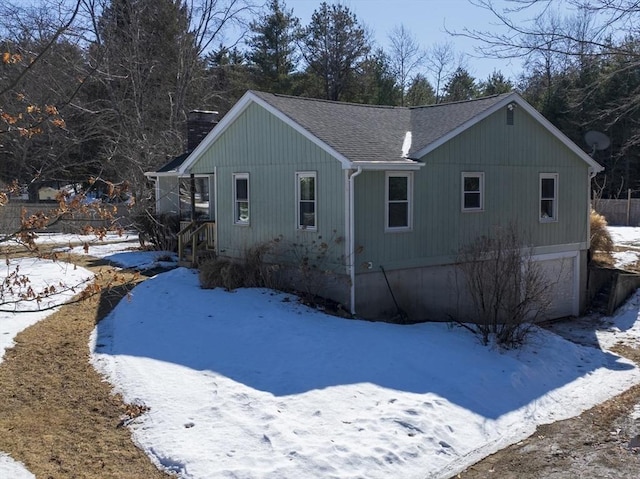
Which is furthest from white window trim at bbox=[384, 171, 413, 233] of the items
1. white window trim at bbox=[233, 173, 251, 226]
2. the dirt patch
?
the dirt patch

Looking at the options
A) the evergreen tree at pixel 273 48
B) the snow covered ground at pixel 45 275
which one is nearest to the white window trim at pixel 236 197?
the snow covered ground at pixel 45 275

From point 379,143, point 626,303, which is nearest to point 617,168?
point 626,303

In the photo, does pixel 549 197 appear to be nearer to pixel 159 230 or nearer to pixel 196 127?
pixel 196 127

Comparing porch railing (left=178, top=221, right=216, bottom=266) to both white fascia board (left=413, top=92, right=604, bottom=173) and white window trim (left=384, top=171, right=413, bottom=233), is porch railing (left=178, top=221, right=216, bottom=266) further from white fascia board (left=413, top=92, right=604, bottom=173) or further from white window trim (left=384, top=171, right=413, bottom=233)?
white fascia board (left=413, top=92, right=604, bottom=173)

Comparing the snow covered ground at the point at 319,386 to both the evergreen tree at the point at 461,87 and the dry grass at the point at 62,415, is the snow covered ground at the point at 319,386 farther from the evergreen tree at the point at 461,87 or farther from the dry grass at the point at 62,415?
the evergreen tree at the point at 461,87

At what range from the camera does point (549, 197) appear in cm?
1625

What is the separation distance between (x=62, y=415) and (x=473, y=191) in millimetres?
10407

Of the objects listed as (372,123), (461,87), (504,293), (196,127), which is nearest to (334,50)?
(461,87)

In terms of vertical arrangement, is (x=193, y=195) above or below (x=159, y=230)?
above

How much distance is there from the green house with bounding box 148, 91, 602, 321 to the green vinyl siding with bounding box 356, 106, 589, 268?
28mm

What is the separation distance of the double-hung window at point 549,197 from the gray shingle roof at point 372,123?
2.83 meters

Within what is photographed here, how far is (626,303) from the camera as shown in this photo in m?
16.6

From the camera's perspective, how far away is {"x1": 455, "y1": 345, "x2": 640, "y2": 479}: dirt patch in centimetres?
655

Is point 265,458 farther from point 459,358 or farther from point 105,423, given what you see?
point 459,358
